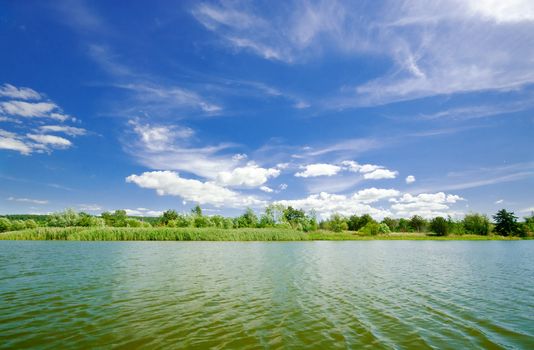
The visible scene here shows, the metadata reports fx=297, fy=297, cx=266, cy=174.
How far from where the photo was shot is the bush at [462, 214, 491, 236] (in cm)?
11736

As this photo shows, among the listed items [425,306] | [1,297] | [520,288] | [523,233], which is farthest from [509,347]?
[523,233]

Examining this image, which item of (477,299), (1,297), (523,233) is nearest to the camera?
(1,297)

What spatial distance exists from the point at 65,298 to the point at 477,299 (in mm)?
17758

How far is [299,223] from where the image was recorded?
119312 millimetres

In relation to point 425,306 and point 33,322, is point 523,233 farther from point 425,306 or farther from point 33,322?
point 33,322

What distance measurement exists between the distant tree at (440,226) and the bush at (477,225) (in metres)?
13.3

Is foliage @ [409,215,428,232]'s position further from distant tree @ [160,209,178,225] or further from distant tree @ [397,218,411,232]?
distant tree @ [160,209,178,225]

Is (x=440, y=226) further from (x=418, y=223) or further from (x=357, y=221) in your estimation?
(x=357, y=221)

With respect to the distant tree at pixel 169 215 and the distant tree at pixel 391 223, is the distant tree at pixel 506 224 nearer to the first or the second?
the distant tree at pixel 391 223

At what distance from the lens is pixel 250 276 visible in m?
18.5

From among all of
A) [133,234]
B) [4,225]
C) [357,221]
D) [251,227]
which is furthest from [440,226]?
[4,225]

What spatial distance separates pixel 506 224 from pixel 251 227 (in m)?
98.8

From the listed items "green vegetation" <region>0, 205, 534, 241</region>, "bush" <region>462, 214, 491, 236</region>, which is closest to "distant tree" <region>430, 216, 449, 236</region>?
"green vegetation" <region>0, 205, 534, 241</region>

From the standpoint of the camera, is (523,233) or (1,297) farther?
(523,233)
